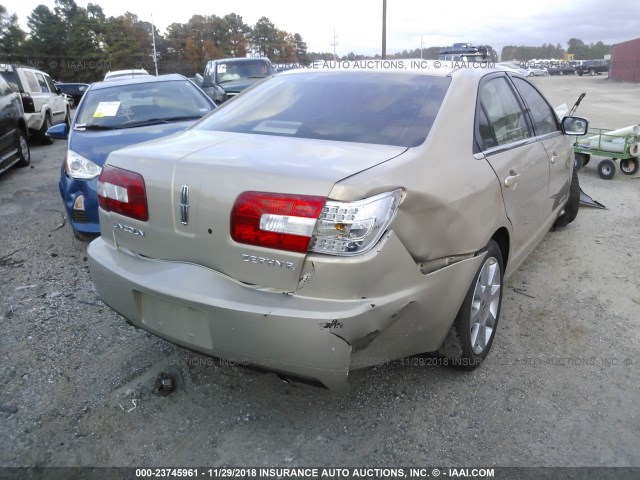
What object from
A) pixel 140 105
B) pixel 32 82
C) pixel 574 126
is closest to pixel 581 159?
pixel 574 126

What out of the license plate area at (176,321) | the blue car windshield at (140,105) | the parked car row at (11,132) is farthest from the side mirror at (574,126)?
the parked car row at (11,132)

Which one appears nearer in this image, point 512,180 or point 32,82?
point 512,180

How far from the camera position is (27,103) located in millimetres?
11234

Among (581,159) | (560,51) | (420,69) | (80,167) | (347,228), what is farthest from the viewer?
(560,51)

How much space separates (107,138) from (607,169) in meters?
6.62

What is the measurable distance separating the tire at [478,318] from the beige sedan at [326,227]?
11 mm

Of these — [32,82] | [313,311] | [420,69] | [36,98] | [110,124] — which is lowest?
[313,311]

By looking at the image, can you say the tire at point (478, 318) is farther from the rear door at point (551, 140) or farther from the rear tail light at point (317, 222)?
the rear door at point (551, 140)

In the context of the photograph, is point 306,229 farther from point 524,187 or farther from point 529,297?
point 529,297

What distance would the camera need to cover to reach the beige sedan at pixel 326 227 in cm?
196

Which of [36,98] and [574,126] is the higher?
[36,98]

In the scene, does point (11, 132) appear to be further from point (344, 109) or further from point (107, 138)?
point (344, 109)

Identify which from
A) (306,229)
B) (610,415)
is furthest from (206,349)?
(610,415)

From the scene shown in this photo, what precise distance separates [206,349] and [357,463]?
801mm
